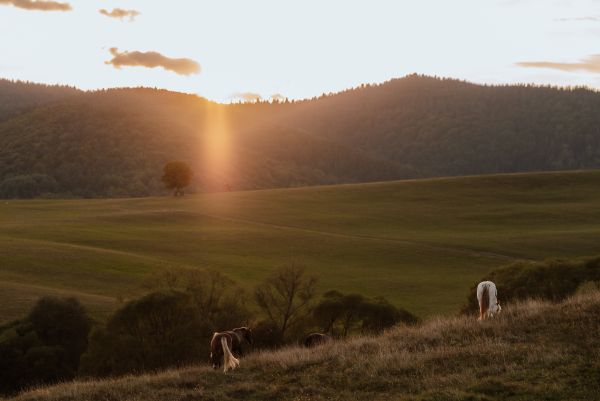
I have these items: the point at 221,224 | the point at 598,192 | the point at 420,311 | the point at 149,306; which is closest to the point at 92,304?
the point at 149,306

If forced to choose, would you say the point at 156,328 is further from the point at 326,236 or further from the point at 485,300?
the point at 326,236

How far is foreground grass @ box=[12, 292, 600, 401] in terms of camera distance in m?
14.7

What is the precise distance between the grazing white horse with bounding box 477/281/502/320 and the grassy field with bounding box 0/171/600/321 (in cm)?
3271

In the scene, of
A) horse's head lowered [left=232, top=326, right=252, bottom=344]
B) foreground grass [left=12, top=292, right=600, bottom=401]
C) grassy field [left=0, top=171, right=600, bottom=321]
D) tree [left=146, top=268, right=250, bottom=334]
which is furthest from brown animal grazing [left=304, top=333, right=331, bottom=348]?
grassy field [left=0, top=171, right=600, bottom=321]

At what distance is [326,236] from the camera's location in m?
89.8

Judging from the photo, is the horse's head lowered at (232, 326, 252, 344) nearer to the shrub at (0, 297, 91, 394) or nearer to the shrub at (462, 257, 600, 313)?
the shrub at (0, 297, 91, 394)

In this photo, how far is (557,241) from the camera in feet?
266

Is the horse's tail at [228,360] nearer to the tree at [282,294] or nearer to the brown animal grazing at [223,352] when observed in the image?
the brown animal grazing at [223,352]

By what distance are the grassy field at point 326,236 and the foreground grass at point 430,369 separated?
30.7 m

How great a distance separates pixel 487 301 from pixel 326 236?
6802 centimetres

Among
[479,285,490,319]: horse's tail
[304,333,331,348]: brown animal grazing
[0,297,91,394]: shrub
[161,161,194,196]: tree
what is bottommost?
[0,297,91,394]: shrub

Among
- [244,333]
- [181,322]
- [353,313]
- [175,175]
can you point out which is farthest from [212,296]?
[175,175]

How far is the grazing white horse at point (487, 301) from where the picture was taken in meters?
21.5

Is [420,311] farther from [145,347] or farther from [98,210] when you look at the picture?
[98,210]
